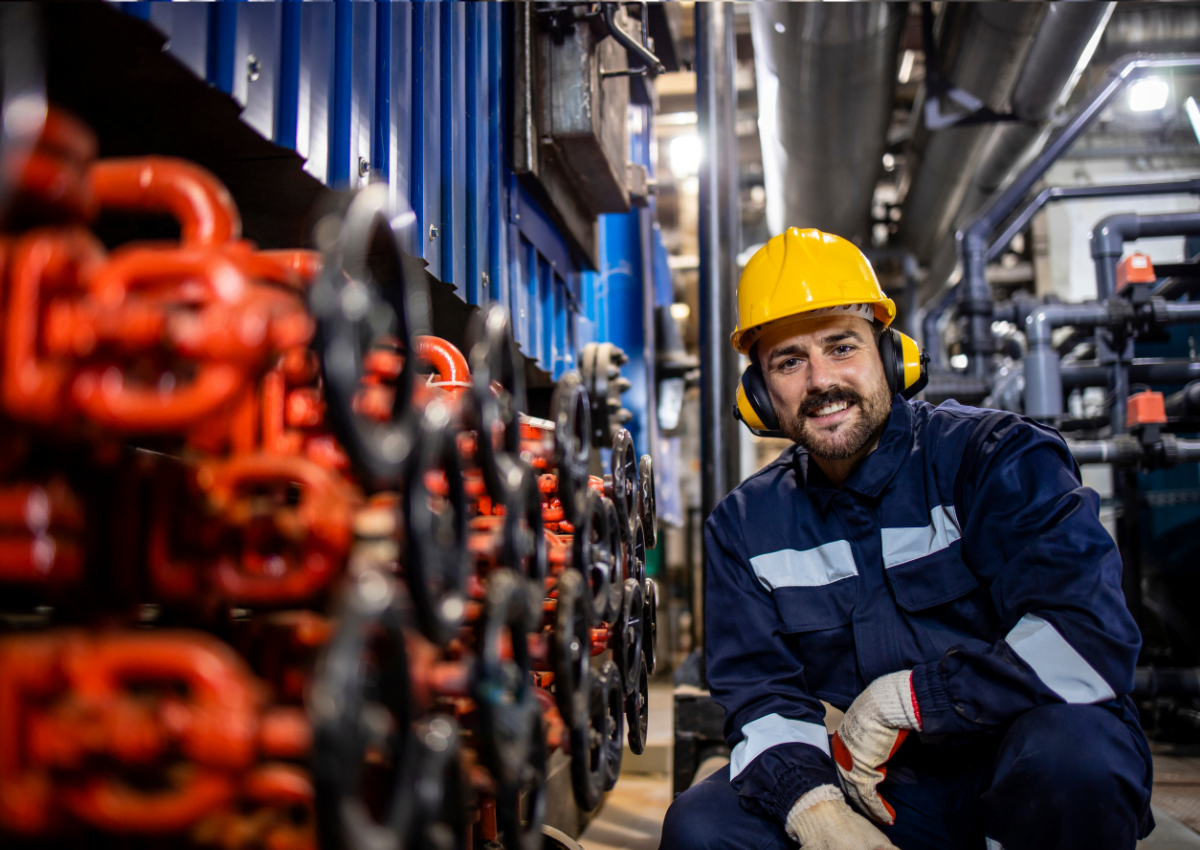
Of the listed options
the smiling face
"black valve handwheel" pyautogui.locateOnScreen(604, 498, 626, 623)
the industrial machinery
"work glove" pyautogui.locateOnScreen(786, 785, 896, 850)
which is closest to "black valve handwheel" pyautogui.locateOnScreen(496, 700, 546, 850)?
the industrial machinery

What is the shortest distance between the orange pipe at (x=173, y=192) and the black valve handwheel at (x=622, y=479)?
1.95 feet

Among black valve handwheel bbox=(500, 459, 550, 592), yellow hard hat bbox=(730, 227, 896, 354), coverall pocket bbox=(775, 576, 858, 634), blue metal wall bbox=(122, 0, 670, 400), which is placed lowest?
coverall pocket bbox=(775, 576, 858, 634)

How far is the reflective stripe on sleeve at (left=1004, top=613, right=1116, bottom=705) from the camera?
1.24 metres

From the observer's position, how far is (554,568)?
0.94 metres

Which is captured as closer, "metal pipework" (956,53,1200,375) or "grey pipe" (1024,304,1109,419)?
"grey pipe" (1024,304,1109,419)

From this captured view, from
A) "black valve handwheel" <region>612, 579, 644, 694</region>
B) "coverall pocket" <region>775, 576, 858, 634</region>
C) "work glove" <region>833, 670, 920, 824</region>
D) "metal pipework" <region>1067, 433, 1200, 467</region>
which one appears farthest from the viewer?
"metal pipework" <region>1067, 433, 1200, 467</region>

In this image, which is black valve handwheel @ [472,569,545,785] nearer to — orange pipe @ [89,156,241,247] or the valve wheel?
the valve wheel

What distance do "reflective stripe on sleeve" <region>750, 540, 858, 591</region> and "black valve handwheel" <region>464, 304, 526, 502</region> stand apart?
0.93 m

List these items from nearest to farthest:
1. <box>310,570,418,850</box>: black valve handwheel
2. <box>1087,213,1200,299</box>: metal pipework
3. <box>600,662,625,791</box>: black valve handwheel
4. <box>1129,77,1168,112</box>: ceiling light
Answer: <box>310,570,418,850</box>: black valve handwheel
<box>600,662,625,791</box>: black valve handwheel
<box>1087,213,1200,299</box>: metal pipework
<box>1129,77,1168,112</box>: ceiling light

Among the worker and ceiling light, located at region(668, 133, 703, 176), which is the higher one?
ceiling light, located at region(668, 133, 703, 176)

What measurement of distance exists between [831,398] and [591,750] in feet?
3.12

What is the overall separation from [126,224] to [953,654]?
4.94ft

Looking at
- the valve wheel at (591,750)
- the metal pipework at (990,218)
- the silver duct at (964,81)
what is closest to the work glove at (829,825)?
the valve wheel at (591,750)

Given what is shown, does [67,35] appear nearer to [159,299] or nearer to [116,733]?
[159,299]
